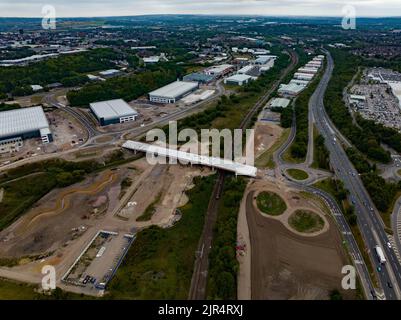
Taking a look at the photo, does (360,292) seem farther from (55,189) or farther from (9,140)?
(9,140)

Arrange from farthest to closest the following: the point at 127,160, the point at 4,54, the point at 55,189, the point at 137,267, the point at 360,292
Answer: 1. the point at 4,54
2. the point at 127,160
3. the point at 55,189
4. the point at 137,267
5. the point at 360,292

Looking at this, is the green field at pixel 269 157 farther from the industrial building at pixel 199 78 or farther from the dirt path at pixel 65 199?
the industrial building at pixel 199 78

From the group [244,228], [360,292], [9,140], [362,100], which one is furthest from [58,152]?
[362,100]

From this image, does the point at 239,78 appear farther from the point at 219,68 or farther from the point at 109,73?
the point at 109,73

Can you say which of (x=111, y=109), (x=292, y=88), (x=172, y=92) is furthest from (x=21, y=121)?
(x=292, y=88)

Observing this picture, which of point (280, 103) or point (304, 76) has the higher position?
point (304, 76)
